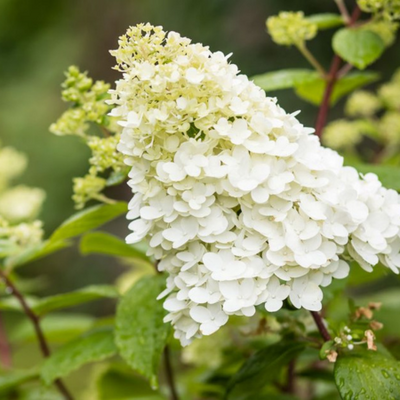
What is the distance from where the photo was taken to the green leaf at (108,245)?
1148mm

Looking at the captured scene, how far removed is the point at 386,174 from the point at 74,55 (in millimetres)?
4518

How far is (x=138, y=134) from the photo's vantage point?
0.76 m

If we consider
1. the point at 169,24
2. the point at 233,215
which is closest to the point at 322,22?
the point at 233,215

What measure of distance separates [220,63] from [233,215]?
0.60 ft

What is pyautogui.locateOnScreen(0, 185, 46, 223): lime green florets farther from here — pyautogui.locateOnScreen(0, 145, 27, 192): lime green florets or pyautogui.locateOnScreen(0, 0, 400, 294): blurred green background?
pyautogui.locateOnScreen(0, 0, 400, 294): blurred green background

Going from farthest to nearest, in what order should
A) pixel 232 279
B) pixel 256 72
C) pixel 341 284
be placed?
pixel 256 72, pixel 341 284, pixel 232 279

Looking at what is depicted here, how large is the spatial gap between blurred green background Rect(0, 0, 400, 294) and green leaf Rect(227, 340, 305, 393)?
7.61 ft

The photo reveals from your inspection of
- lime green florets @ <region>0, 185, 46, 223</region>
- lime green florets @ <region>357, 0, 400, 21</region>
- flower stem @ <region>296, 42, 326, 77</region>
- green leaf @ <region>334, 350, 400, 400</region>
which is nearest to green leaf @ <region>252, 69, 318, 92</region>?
flower stem @ <region>296, 42, 326, 77</region>

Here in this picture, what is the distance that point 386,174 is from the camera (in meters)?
1.05

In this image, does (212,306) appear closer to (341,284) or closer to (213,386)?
(341,284)

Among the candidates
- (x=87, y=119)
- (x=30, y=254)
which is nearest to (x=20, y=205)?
(x=30, y=254)

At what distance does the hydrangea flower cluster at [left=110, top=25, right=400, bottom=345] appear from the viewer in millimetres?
747

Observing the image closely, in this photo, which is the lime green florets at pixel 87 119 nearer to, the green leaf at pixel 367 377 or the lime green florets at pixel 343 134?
the green leaf at pixel 367 377

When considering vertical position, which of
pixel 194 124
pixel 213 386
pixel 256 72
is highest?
pixel 256 72
